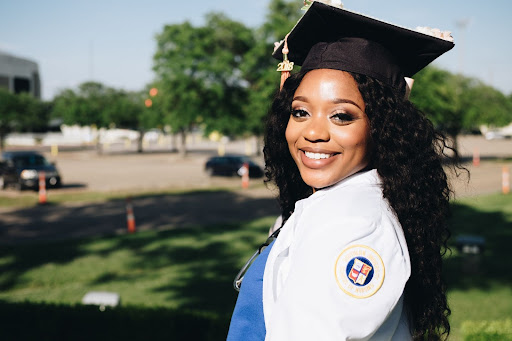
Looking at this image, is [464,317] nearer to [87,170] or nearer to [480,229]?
[480,229]

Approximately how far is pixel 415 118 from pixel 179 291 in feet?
18.2

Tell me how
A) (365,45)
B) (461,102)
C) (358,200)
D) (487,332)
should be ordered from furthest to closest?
(461,102) < (487,332) < (365,45) < (358,200)

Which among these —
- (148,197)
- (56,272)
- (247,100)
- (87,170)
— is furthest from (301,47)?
(87,170)

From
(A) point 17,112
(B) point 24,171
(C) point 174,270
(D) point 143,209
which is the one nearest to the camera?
(C) point 174,270

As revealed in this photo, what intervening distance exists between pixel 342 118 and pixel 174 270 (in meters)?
6.43

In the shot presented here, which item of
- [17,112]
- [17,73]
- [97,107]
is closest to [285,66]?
[97,107]

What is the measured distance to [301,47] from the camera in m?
1.74

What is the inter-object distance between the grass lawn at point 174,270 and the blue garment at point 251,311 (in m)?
3.59

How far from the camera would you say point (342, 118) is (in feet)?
4.73

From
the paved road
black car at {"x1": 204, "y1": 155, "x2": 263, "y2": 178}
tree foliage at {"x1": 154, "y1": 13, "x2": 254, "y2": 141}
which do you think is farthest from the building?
the paved road

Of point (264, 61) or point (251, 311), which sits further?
point (264, 61)

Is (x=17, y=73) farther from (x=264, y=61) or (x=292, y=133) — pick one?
(x=292, y=133)

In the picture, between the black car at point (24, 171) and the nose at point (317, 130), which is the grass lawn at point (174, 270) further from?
the black car at point (24, 171)

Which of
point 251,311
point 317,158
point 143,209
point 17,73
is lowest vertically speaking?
point 143,209
